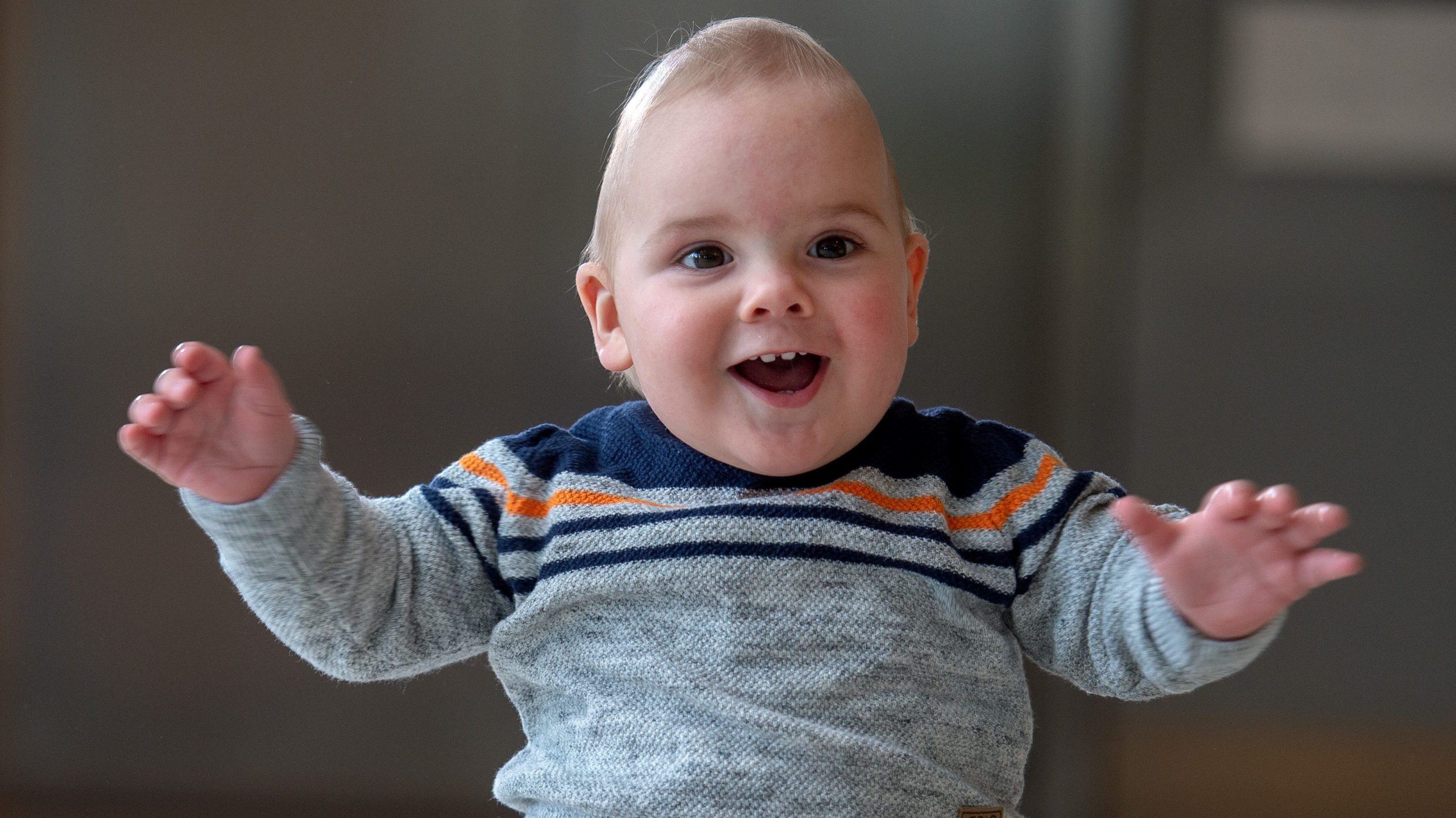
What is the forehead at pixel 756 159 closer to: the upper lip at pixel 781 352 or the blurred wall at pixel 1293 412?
the upper lip at pixel 781 352

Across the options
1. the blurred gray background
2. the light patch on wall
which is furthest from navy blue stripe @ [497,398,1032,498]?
the light patch on wall

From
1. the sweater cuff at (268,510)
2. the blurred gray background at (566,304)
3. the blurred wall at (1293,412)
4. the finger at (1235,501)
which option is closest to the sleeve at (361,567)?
the sweater cuff at (268,510)

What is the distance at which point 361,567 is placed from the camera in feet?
1.90

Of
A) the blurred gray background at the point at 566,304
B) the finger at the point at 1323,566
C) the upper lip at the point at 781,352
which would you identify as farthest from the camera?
the blurred gray background at the point at 566,304

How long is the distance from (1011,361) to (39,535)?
2.59ft

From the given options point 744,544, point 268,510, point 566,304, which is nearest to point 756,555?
point 744,544

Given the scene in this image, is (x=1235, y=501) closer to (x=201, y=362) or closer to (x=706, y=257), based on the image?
(x=706, y=257)

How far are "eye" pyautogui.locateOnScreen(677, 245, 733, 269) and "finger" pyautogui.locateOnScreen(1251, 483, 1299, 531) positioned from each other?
25cm

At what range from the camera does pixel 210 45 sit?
3.41ft

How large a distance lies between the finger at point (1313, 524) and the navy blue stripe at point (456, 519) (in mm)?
340

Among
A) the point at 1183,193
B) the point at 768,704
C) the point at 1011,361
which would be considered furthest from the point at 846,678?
the point at 1183,193

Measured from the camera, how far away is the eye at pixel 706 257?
0.60m

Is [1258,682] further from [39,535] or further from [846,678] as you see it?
[39,535]

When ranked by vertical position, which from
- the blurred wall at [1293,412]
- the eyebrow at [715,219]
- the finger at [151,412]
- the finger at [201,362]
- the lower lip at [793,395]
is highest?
the eyebrow at [715,219]
